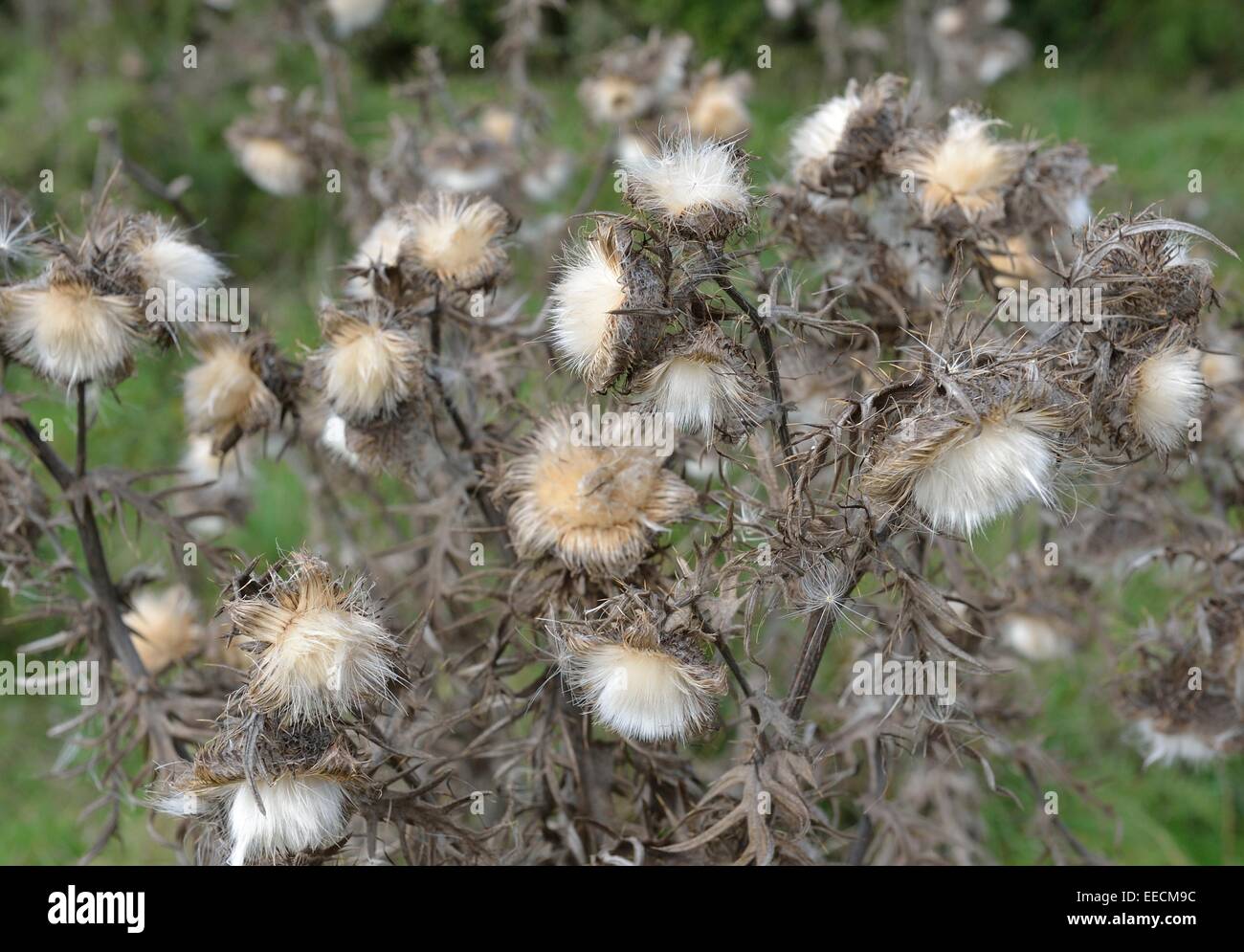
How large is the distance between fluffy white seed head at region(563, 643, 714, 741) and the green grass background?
1.99ft

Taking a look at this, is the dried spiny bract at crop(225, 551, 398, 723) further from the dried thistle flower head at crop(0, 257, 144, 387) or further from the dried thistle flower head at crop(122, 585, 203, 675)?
the dried thistle flower head at crop(122, 585, 203, 675)

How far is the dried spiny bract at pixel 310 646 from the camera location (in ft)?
4.04

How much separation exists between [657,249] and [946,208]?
633 millimetres

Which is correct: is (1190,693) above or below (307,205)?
below

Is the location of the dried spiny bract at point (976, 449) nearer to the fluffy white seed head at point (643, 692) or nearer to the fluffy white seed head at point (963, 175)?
the fluffy white seed head at point (643, 692)

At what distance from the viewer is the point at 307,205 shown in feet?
18.7

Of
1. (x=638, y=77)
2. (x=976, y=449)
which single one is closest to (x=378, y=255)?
(x=976, y=449)

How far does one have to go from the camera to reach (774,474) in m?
→ 1.47

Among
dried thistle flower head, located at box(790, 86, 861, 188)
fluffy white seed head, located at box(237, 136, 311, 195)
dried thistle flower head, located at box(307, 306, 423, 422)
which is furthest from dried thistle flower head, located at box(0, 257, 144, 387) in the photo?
fluffy white seed head, located at box(237, 136, 311, 195)

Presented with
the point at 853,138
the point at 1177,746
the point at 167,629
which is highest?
the point at 853,138

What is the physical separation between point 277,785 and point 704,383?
667 mm

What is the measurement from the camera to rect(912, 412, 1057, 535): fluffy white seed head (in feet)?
3.80

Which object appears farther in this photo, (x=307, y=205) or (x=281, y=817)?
(x=307, y=205)

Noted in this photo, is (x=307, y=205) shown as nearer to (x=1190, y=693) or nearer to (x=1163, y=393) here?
(x=1190, y=693)
